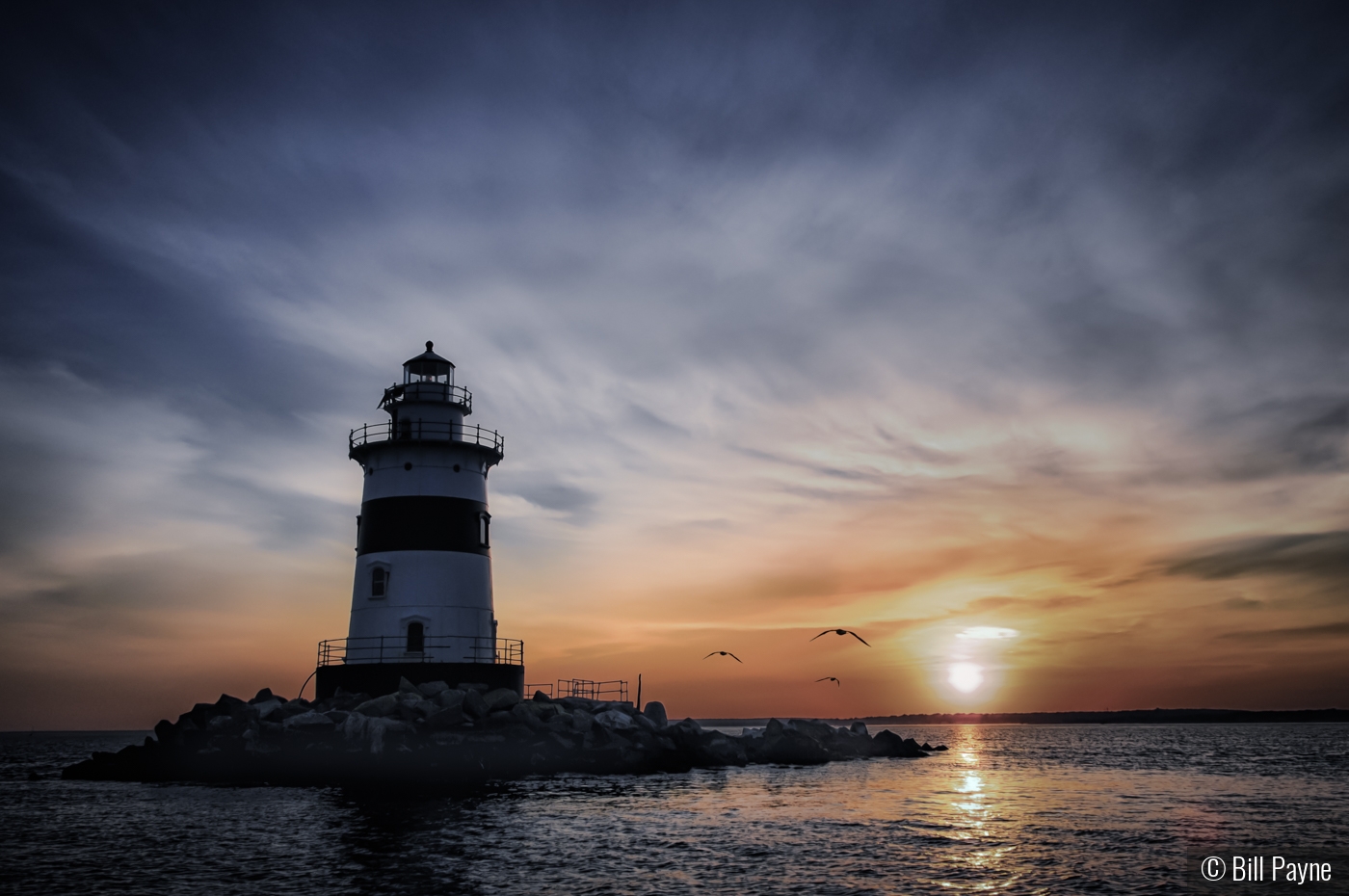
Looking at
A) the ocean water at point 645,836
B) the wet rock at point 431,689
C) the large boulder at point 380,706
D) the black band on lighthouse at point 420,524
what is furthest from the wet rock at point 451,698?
the black band on lighthouse at point 420,524

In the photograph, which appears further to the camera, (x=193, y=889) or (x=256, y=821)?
(x=256, y=821)

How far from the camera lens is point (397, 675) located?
111 feet

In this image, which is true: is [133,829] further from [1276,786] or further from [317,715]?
[1276,786]

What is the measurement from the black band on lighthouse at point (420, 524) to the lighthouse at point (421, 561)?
0.12 ft

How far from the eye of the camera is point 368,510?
3619 cm

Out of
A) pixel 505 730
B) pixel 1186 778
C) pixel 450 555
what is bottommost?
pixel 1186 778

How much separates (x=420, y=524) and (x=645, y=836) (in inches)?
695

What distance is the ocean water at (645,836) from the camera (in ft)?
54.7

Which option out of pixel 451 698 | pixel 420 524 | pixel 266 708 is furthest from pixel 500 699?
pixel 266 708

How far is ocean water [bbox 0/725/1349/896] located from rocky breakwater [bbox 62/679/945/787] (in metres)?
1.97

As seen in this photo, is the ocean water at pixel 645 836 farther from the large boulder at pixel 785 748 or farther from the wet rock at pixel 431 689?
the large boulder at pixel 785 748

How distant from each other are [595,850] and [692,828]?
11.8 feet

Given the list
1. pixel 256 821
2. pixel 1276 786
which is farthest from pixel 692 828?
pixel 1276 786

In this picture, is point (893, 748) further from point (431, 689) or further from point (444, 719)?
point (444, 719)
